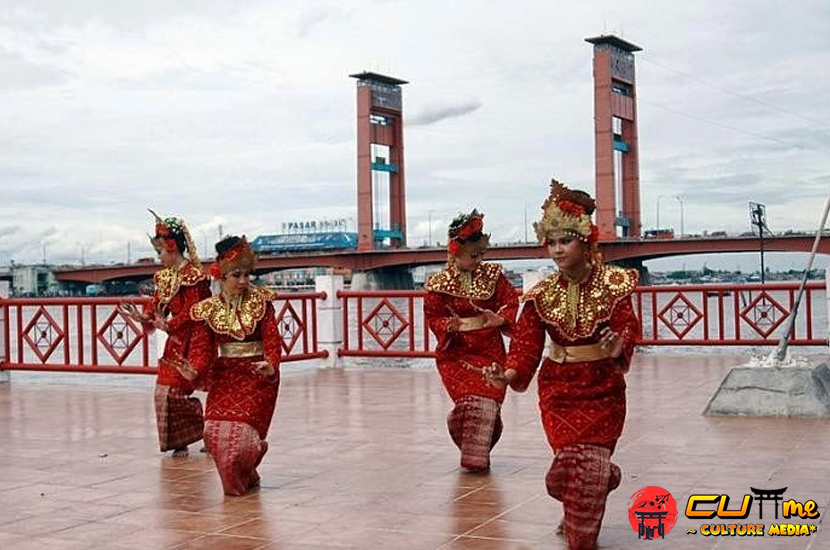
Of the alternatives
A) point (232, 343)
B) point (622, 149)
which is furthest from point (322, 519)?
point (622, 149)

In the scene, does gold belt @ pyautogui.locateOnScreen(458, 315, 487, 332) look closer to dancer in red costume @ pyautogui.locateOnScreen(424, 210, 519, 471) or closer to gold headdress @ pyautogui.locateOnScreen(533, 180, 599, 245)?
dancer in red costume @ pyautogui.locateOnScreen(424, 210, 519, 471)

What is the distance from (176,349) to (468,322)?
6.09 ft

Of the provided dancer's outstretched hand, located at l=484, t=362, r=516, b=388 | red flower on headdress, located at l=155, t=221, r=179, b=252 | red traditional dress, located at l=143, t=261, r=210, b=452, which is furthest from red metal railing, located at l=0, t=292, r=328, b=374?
dancer's outstretched hand, located at l=484, t=362, r=516, b=388

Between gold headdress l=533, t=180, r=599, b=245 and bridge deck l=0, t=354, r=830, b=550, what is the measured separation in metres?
1.24

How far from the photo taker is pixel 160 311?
23.1ft

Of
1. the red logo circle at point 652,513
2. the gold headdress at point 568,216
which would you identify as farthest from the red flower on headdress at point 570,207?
the red logo circle at point 652,513

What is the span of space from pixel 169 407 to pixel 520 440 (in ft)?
7.23

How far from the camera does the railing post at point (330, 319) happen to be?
1280 cm

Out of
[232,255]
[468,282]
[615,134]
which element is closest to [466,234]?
[468,282]

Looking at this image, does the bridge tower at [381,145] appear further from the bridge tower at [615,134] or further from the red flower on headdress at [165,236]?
the red flower on headdress at [165,236]

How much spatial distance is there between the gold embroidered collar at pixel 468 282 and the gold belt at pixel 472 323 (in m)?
0.11

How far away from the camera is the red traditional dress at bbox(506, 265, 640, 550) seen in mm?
4336

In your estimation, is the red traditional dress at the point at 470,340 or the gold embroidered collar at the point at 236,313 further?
the red traditional dress at the point at 470,340

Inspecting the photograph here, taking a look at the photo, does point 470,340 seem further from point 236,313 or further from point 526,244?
point 526,244
